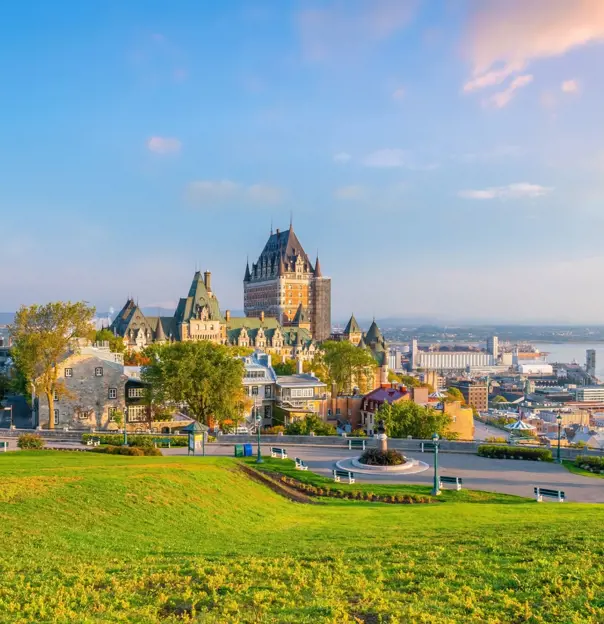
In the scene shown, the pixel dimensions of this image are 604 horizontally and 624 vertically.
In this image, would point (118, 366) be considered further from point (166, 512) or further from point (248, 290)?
point (248, 290)

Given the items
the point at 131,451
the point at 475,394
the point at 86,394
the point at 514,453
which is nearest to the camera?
the point at 131,451

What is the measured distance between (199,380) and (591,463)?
27.1 m

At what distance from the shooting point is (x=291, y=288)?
164250 mm

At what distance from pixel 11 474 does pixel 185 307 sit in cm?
10353

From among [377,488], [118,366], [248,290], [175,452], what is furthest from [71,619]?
[248,290]

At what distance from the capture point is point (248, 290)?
177m

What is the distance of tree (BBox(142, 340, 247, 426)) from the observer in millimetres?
48125

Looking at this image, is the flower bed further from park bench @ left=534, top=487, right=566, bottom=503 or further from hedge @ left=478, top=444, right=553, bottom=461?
hedge @ left=478, top=444, right=553, bottom=461

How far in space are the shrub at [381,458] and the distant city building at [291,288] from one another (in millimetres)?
125509

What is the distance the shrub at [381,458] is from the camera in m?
→ 33.3

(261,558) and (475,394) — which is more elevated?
(261,558)

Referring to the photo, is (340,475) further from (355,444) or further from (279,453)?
(355,444)

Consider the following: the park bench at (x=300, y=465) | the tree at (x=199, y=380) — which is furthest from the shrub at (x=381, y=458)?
the tree at (x=199, y=380)

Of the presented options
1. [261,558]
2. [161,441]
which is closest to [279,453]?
[161,441]
